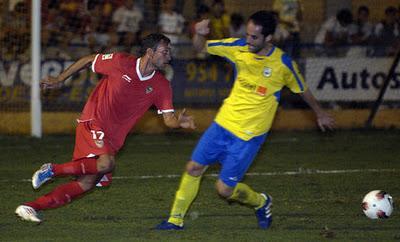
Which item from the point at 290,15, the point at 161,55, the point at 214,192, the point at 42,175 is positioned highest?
the point at 161,55

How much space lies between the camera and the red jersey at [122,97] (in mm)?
8648

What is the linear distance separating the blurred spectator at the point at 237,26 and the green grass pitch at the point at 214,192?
7.86ft

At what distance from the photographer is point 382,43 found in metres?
18.3

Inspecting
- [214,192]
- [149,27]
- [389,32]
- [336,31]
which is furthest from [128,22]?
[214,192]

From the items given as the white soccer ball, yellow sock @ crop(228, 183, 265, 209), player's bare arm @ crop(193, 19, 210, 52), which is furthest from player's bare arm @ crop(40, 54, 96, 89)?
the white soccer ball

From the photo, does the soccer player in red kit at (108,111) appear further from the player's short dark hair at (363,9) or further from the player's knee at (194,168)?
the player's short dark hair at (363,9)

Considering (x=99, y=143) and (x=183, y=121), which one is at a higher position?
(x=183, y=121)

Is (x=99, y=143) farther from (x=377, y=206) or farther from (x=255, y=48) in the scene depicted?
(x=377, y=206)

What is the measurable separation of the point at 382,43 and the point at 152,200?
9.40 meters

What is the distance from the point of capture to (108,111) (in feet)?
28.4

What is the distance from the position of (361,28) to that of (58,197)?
11140 mm

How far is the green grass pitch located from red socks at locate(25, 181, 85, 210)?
0.66 feet

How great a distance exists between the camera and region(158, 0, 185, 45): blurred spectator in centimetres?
1744

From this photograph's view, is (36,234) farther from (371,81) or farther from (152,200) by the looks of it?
(371,81)
